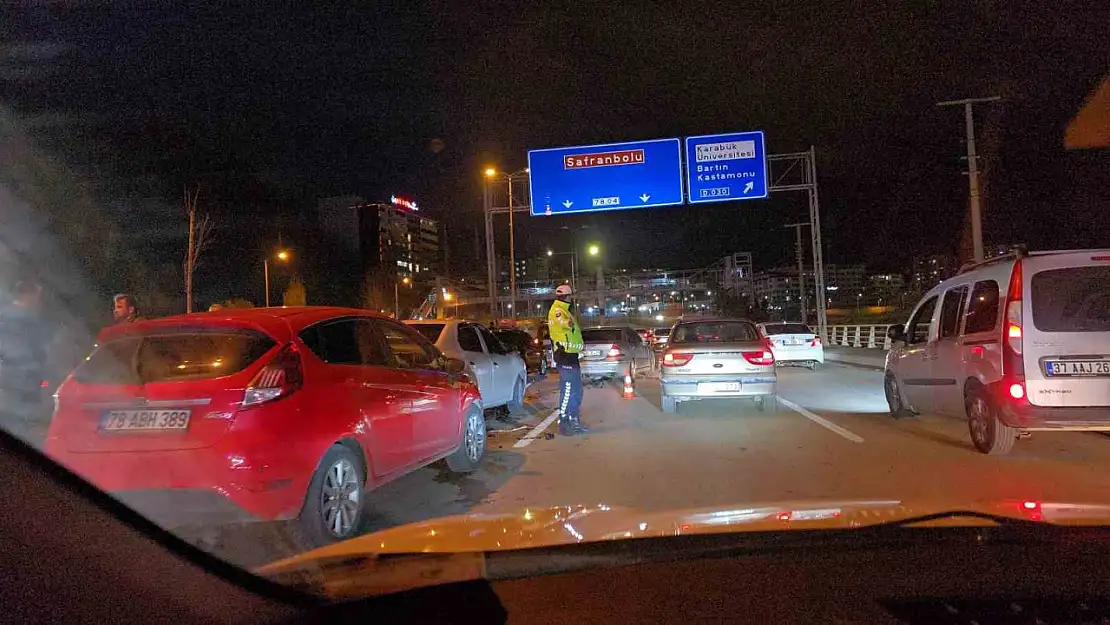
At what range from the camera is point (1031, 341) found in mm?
6855

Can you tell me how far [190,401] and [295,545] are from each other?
1.14 metres

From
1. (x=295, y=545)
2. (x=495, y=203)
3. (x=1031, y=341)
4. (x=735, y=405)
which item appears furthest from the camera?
(x=495, y=203)

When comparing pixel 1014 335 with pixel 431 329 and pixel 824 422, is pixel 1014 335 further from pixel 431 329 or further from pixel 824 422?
pixel 431 329

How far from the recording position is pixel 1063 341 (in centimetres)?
682

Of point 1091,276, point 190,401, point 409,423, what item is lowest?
point 409,423

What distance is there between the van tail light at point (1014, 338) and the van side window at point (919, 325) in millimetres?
2249

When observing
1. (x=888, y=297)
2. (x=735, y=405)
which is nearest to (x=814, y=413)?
(x=735, y=405)

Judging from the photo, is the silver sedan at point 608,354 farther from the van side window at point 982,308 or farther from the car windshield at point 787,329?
the van side window at point 982,308

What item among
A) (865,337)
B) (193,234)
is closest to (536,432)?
(193,234)

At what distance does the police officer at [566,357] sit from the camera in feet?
32.7

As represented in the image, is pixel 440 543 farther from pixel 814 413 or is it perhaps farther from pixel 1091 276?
pixel 814 413

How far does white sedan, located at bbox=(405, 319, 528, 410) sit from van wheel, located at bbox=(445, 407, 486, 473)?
144 cm

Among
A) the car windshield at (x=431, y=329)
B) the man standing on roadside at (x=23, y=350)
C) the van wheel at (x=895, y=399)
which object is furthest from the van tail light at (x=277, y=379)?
the van wheel at (x=895, y=399)

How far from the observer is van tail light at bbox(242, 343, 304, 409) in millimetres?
4492
